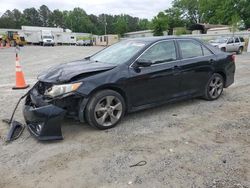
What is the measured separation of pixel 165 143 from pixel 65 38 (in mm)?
68101

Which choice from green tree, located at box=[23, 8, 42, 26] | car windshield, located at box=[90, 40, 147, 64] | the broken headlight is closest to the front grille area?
the broken headlight

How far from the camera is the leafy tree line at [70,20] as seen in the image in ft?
367

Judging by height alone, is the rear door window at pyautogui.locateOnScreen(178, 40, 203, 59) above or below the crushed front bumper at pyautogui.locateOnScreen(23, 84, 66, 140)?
above

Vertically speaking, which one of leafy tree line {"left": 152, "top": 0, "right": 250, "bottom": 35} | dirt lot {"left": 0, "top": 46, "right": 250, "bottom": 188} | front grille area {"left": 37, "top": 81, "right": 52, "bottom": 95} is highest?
leafy tree line {"left": 152, "top": 0, "right": 250, "bottom": 35}

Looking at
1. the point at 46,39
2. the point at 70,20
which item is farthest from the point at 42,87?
the point at 70,20

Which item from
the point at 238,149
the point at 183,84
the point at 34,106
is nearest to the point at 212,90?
the point at 183,84

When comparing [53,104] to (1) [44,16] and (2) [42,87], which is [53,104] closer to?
(2) [42,87]

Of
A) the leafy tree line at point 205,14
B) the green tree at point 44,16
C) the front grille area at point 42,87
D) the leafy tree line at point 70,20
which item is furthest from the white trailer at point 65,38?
the green tree at point 44,16

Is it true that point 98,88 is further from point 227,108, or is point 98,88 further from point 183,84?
point 227,108

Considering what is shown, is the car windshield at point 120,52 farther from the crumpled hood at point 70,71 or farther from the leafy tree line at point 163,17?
the leafy tree line at point 163,17

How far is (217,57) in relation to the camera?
6270mm

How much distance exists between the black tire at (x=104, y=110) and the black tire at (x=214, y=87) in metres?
2.36

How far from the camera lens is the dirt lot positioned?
3178 mm

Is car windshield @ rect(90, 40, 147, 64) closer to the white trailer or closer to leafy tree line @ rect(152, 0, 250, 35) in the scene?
leafy tree line @ rect(152, 0, 250, 35)
